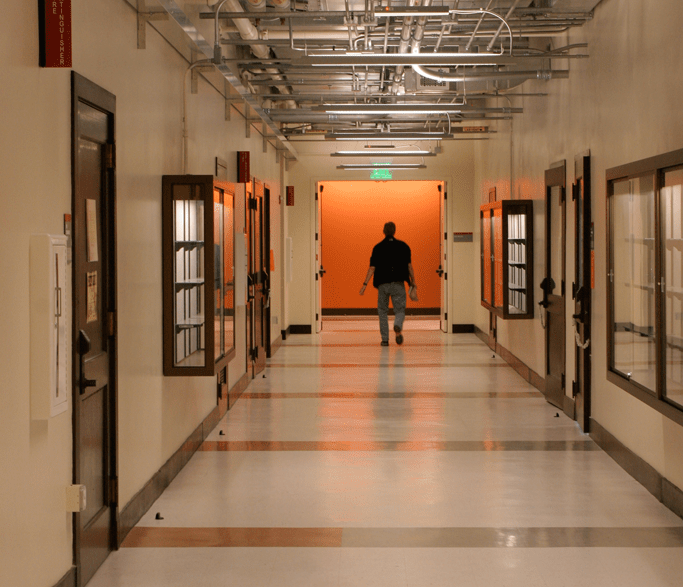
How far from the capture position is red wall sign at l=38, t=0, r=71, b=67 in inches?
117

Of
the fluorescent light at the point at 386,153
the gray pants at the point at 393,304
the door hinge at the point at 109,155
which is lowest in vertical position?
the gray pants at the point at 393,304

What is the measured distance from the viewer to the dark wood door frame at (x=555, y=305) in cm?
714

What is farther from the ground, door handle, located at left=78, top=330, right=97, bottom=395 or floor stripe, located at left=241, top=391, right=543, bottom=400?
door handle, located at left=78, top=330, right=97, bottom=395

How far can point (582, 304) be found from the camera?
6.34m

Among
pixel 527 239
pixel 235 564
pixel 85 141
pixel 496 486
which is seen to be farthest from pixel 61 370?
pixel 527 239

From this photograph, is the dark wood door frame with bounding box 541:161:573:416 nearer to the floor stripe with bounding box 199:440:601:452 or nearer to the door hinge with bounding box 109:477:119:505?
the floor stripe with bounding box 199:440:601:452

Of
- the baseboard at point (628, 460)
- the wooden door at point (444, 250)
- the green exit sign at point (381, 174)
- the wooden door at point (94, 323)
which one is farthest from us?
the wooden door at point (444, 250)

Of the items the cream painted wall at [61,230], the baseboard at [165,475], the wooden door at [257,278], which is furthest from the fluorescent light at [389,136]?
the baseboard at [165,475]

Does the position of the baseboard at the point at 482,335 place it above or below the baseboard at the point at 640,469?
above

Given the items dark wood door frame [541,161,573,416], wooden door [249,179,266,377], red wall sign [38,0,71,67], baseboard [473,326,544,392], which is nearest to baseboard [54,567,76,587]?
red wall sign [38,0,71,67]

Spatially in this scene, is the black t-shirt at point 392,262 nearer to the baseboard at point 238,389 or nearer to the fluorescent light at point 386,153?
the fluorescent light at point 386,153

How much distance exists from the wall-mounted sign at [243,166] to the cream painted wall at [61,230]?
5.20 feet

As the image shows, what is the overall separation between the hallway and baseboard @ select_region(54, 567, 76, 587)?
0.27 meters

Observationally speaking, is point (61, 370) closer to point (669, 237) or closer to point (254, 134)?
point (669, 237)
